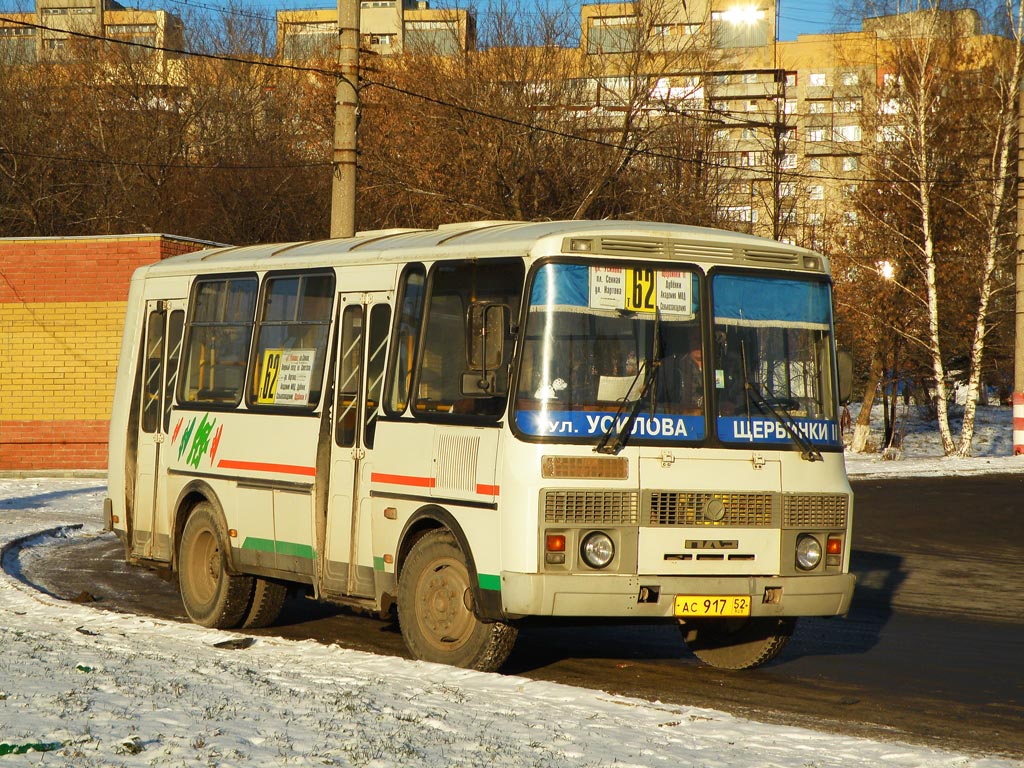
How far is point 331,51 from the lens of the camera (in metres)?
50.0

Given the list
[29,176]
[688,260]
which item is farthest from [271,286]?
[29,176]

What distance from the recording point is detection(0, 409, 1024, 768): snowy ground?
652 cm

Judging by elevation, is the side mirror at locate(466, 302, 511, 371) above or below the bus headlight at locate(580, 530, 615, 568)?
above

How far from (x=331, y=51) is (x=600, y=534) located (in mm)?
43183

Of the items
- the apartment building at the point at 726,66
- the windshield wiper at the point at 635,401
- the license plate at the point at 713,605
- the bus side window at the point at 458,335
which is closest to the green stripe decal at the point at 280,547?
the bus side window at the point at 458,335

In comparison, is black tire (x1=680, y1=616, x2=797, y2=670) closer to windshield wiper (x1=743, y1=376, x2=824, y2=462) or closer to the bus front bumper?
the bus front bumper

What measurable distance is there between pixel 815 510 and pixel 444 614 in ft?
7.68

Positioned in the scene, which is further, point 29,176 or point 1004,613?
point 29,176

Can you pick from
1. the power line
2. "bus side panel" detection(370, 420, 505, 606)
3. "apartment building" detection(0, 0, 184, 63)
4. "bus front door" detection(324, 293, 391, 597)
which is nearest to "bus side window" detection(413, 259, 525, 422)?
"bus side panel" detection(370, 420, 505, 606)

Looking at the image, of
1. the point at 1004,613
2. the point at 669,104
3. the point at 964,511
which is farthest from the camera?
the point at 669,104

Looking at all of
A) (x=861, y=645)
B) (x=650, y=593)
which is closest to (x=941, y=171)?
(x=861, y=645)

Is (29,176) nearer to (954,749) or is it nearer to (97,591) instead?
(97,591)

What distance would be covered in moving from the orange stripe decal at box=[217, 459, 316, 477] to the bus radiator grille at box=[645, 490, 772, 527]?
2.78 meters

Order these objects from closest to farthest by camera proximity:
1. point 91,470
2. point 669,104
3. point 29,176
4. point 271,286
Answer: point 271,286, point 91,470, point 669,104, point 29,176
